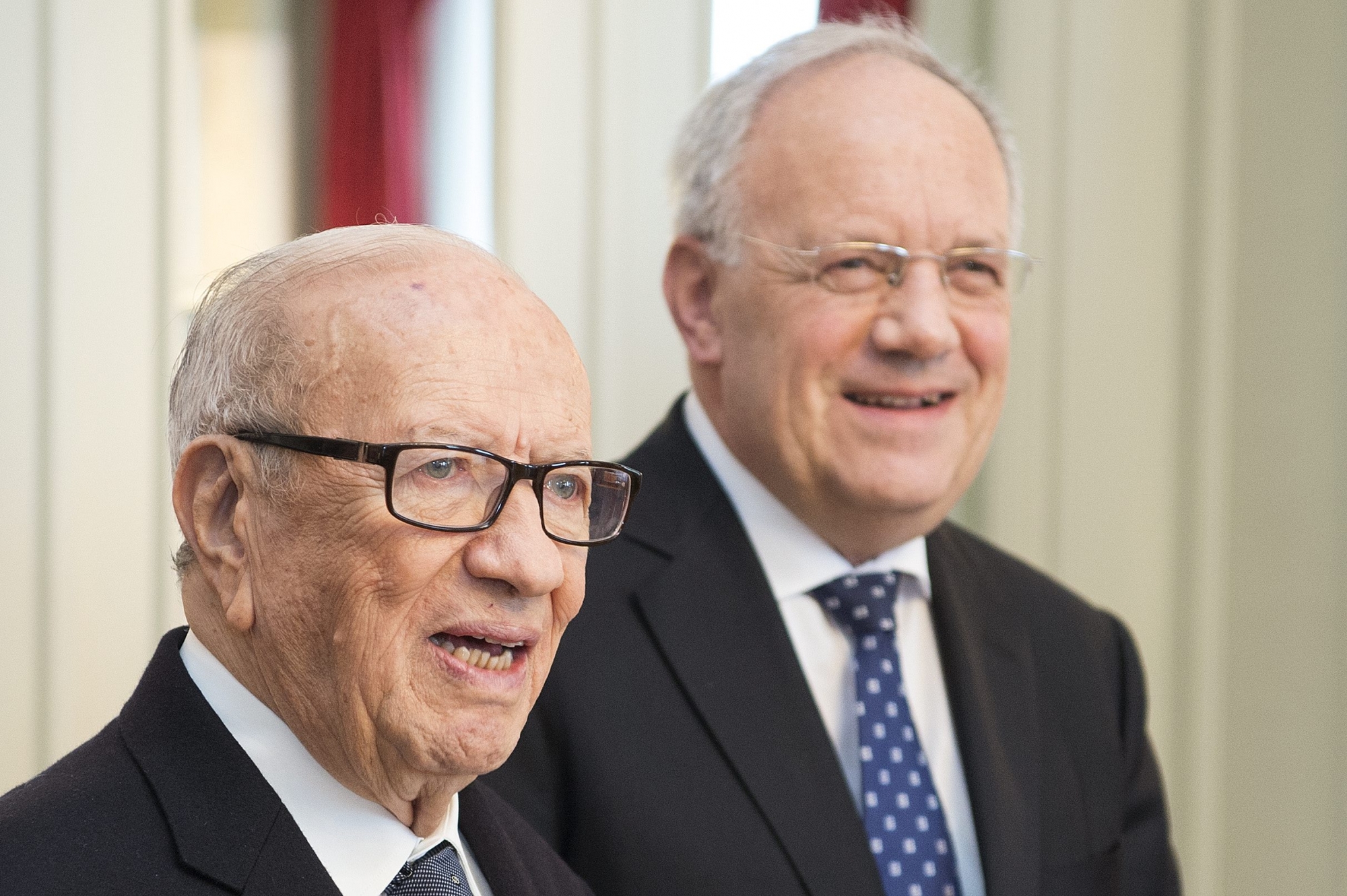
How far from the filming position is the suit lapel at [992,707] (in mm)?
1826

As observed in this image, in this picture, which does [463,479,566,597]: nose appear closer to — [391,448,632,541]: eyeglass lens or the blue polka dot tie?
[391,448,632,541]: eyeglass lens

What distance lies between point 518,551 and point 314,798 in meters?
0.28

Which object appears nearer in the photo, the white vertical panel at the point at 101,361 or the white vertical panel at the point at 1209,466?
the white vertical panel at the point at 101,361

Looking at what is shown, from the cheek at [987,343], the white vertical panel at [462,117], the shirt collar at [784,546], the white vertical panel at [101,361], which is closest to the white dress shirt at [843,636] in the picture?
the shirt collar at [784,546]

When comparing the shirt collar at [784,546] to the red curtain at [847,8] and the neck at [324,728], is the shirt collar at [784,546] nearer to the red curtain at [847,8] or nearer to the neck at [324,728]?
the neck at [324,728]

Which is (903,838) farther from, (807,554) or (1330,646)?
(1330,646)

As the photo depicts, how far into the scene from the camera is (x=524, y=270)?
8.73 ft

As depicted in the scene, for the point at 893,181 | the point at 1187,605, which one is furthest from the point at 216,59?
the point at 1187,605

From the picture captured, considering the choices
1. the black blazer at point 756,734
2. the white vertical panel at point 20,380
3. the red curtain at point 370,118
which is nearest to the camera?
the black blazer at point 756,734

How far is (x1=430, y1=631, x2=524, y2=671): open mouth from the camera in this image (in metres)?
1.15

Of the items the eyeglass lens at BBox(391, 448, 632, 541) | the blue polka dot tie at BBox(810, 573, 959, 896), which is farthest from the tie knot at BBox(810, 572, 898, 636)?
the eyeglass lens at BBox(391, 448, 632, 541)

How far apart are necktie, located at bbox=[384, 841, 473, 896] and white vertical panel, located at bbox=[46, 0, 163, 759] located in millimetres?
1394

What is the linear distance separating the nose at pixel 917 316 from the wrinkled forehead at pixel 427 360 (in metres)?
0.78

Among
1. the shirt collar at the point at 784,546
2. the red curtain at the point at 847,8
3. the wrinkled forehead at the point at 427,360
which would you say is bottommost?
the shirt collar at the point at 784,546
